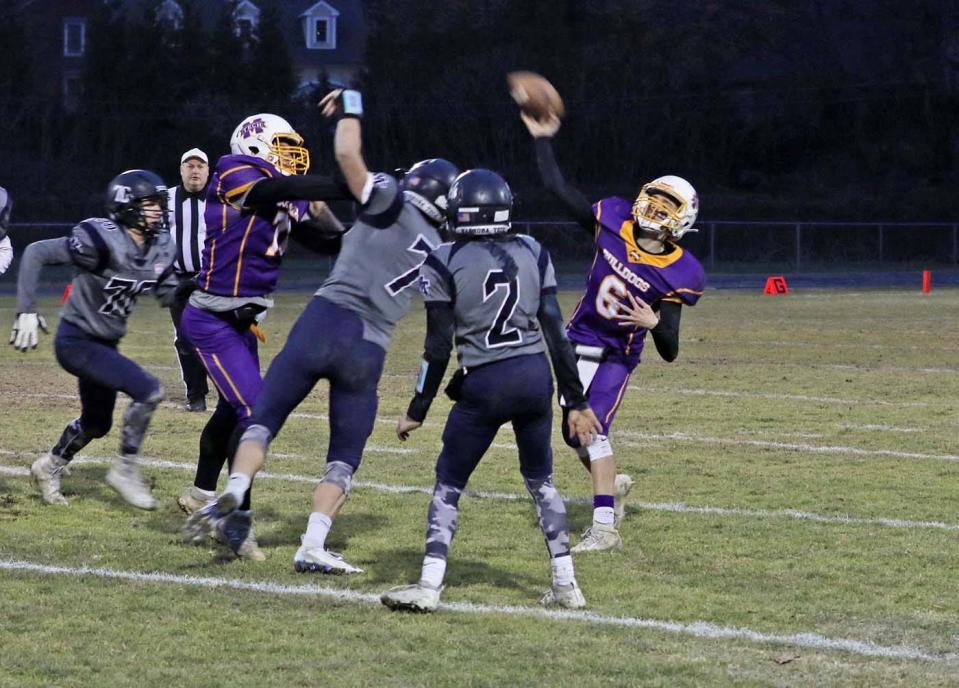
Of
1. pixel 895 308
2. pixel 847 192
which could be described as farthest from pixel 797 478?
pixel 847 192

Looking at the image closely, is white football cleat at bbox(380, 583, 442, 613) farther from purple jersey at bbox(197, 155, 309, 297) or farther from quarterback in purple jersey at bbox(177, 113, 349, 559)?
purple jersey at bbox(197, 155, 309, 297)

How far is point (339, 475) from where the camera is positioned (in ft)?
21.1

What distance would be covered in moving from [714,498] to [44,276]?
28.9 metres

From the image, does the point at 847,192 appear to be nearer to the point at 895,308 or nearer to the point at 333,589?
the point at 895,308

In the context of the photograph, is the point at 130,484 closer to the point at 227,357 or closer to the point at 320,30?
the point at 227,357

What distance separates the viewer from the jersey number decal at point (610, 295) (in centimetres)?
737

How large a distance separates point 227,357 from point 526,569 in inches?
64.8

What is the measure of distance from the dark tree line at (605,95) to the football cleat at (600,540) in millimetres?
39455

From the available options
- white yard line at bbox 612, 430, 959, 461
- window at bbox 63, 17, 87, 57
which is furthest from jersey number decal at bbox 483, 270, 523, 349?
window at bbox 63, 17, 87, 57

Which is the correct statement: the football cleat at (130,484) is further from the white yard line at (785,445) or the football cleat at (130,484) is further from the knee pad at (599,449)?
the white yard line at (785,445)

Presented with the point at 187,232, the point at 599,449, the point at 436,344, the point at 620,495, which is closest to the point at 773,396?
the point at 187,232

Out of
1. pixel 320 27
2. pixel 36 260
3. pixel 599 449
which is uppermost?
pixel 320 27

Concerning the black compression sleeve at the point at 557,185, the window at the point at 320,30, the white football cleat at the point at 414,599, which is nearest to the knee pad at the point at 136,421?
the black compression sleeve at the point at 557,185

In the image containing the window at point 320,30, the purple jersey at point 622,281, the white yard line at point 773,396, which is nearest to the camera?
the purple jersey at point 622,281
